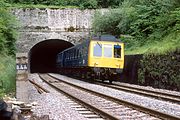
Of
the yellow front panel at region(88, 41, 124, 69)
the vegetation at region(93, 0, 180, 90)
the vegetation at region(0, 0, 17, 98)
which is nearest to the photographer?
the vegetation at region(93, 0, 180, 90)

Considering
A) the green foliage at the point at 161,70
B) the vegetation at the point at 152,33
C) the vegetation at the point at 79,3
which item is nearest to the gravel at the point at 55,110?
the green foliage at the point at 161,70

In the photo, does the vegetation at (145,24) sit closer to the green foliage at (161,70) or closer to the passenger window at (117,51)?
the green foliage at (161,70)

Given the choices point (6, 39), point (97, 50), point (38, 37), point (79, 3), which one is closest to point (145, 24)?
point (97, 50)

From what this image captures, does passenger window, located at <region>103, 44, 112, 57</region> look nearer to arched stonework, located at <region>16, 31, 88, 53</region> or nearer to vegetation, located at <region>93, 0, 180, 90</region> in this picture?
vegetation, located at <region>93, 0, 180, 90</region>

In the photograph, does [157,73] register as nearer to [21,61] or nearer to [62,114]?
[21,61]

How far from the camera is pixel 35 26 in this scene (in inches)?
1341

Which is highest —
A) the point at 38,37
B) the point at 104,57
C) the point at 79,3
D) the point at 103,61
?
the point at 79,3

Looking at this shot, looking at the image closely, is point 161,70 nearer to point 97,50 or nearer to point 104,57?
point 104,57

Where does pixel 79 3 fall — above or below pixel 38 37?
above

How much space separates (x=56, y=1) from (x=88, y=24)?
6.73m

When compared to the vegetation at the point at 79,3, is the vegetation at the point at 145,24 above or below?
below

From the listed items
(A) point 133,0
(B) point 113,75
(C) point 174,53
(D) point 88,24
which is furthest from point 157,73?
(D) point 88,24

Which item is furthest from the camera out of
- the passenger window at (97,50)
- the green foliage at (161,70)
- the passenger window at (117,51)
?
the passenger window at (117,51)

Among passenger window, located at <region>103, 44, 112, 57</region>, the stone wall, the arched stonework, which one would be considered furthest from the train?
the arched stonework
